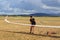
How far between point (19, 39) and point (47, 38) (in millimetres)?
2085

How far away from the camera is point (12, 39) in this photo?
14453 millimetres

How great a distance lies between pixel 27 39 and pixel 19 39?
0.58 m

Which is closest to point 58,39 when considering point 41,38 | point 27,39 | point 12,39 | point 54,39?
point 54,39

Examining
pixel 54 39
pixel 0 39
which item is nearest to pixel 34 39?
pixel 54 39

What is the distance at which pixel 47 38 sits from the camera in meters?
15.0

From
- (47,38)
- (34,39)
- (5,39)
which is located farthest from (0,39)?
(47,38)

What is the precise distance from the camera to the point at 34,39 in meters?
14.7

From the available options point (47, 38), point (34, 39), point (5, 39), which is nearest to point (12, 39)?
point (5, 39)

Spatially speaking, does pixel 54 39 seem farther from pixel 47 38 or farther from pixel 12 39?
pixel 12 39

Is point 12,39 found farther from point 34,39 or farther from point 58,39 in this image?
point 58,39

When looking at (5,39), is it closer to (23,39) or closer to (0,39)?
(0,39)

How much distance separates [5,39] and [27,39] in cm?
157

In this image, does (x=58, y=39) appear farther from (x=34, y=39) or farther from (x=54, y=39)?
(x=34, y=39)

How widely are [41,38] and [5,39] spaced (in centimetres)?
268
